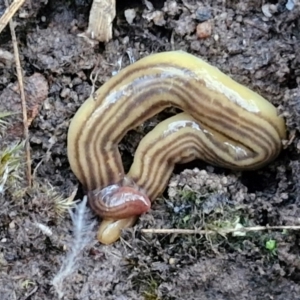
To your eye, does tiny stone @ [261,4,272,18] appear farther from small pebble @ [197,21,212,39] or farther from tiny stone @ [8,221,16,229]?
tiny stone @ [8,221,16,229]

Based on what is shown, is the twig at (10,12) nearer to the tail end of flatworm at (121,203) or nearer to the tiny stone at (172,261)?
the tail end of flatworm at (121,203)

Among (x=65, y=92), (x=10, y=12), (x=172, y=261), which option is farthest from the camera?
(x=65, y=92)

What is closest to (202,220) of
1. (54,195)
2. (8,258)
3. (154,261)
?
(154,261)

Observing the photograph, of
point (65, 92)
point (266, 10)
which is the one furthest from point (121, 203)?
point (266, 10)

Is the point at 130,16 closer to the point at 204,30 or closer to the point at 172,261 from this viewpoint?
the point at 204,30

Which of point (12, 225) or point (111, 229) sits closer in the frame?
point (12, 225)

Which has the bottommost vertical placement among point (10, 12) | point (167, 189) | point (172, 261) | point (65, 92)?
point (172, 261)

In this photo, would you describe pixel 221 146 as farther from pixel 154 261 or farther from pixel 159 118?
pixel 154 261
